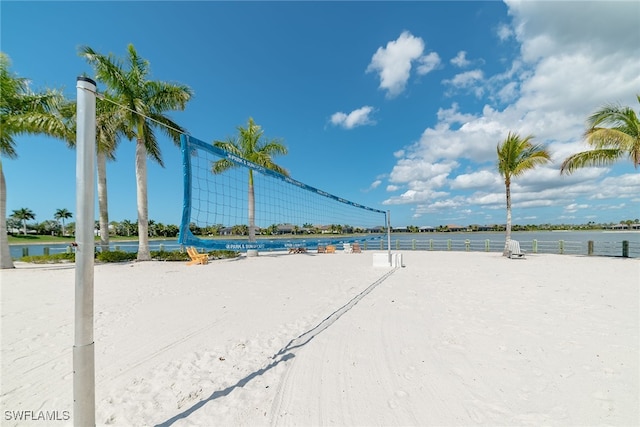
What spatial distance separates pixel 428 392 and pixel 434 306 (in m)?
2.88

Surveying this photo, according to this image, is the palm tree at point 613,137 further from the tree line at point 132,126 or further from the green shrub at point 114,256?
the green shrub at point 114,256

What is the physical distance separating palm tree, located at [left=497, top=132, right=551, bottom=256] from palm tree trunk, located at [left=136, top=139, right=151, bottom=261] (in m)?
17.7

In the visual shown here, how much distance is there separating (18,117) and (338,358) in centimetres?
1433

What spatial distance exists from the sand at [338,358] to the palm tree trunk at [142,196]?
6.70 meters

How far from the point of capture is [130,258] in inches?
516

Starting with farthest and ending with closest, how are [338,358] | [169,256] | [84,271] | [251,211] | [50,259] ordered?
[251,211], [169,256], [50,259], [338,358], [84,271]

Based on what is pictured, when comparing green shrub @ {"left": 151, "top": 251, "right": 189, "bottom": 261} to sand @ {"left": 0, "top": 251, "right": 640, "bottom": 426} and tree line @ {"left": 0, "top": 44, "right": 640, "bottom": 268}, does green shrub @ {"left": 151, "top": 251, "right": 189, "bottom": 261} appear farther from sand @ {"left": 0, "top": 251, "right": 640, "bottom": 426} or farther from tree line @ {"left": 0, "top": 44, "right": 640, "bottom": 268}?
sand @ {"left": 0, "top": 251, "right": 640, "bottom": 426}

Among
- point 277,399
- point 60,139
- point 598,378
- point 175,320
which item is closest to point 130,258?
point 60,139

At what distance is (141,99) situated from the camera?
1206cm

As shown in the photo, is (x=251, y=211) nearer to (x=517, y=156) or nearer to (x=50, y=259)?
(x=50, y=259)

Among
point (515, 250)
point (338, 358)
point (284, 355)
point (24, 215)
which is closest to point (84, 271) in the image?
point (284, 355)

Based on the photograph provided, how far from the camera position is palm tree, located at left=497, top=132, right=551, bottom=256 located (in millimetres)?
12992

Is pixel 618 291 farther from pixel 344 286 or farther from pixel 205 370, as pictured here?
pixel 205 370

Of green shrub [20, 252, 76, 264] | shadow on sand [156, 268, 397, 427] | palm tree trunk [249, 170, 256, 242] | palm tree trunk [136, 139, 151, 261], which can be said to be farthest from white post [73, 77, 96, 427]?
green shrub [20, 252, 76, 264]
